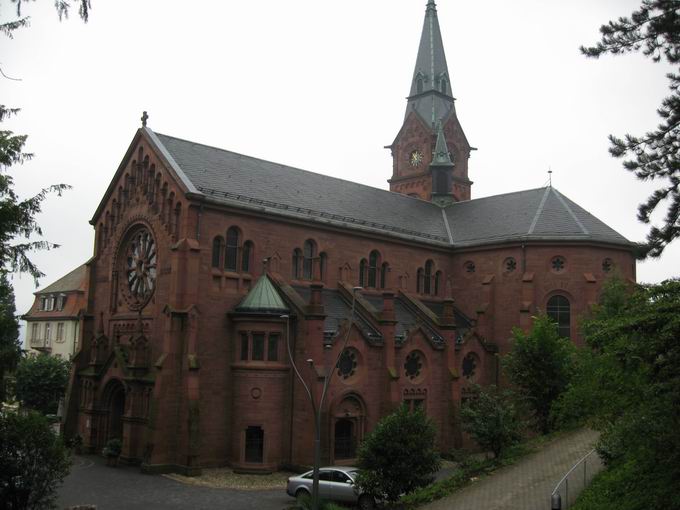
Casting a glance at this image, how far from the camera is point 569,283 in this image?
4403 cm

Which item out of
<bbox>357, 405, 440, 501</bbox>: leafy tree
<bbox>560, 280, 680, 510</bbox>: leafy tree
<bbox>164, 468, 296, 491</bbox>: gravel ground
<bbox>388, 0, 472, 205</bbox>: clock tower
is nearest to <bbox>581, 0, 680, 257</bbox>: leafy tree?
<bbox>560, 280, 680, 510</bbox>: leafy tree

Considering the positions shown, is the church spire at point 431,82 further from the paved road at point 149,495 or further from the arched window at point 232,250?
the paved road at point 149,495

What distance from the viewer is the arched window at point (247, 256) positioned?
118 feet

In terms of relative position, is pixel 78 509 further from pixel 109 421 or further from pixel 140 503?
pixel 109 421

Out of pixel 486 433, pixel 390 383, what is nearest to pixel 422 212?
pixel 390 383

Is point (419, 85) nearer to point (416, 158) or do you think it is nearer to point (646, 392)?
point (416, 158)

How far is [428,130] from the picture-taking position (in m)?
59.5

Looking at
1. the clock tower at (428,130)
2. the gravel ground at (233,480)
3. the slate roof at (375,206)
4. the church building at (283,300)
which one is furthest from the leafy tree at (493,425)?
the clock tower at (428,130)

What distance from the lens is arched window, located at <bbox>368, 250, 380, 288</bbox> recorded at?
42844 mm

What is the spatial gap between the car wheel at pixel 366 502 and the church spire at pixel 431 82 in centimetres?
4079

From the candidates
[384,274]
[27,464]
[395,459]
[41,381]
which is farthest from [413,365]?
[41,381]

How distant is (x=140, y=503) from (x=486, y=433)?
14185 millimetres

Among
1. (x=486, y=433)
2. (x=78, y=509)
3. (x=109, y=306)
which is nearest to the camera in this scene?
(x=78, y=509)

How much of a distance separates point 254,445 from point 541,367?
14.7m
